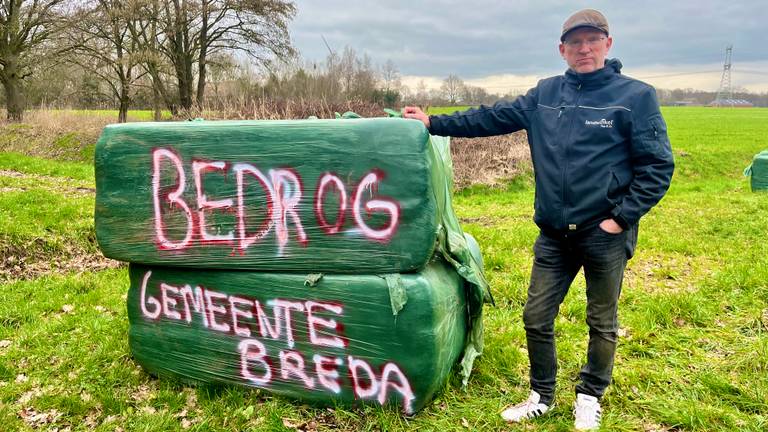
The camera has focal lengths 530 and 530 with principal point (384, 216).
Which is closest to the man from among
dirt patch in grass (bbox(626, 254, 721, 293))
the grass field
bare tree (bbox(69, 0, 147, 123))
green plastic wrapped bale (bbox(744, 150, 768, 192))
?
the grass field

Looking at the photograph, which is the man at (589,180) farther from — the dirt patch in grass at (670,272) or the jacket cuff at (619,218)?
the dirt patch in grass at (670,272)

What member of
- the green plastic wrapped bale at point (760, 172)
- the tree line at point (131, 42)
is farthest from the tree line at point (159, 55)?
the green plastic wrapped bale at point (760, 172)

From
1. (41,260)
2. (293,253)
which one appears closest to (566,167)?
(293,253)

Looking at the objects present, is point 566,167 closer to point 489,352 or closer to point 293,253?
point 293,253

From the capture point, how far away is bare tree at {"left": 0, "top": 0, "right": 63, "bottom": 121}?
66.6ft

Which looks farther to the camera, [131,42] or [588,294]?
[131,42]

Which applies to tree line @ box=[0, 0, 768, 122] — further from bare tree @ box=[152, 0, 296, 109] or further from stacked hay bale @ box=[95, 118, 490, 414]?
stacked hay bale @ box=[95, 118, 490, 414]

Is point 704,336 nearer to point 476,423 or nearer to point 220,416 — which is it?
point 476,423

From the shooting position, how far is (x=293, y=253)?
2.86 m

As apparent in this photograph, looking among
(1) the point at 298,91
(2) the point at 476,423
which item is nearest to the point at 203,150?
(2) the point at 476,423

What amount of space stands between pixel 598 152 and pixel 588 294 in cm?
75

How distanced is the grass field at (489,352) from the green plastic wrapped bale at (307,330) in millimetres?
132

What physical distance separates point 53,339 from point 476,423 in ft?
10.4

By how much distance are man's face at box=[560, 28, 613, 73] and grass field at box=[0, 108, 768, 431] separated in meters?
1.88
